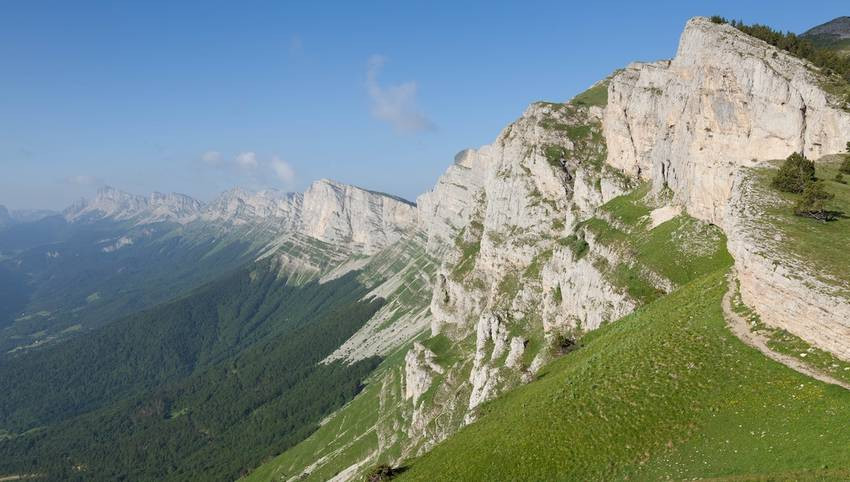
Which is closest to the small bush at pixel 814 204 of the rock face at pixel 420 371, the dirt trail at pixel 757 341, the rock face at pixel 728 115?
the dirt trail at pixel 757 341

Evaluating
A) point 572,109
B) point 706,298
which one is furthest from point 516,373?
point 572,109

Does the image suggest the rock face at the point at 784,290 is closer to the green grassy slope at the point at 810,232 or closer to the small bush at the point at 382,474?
the green grassy slope at the point at 810,232

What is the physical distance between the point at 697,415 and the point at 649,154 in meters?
87.7

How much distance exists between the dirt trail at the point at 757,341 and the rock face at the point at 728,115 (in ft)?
78.1

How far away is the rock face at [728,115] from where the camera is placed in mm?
61281

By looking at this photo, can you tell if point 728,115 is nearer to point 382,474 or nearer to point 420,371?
point 382,474

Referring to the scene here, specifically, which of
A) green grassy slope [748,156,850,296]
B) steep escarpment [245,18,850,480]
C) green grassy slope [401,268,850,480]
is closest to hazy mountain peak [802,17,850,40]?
steep escarpment [245,18,850,480]

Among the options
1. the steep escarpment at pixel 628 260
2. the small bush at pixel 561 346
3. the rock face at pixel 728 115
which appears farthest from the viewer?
the small bush at pixel 561 346

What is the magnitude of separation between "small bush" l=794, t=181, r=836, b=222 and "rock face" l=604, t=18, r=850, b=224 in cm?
1778

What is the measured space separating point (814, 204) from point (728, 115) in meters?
33.5

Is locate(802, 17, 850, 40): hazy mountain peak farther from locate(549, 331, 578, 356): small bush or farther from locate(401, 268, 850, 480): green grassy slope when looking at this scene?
locate(401, 268, 850, 480): green grassy slope

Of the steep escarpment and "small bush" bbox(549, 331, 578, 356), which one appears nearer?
the steep escarpment

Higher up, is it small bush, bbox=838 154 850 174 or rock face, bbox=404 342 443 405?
small bush, bbox=838 154 850 174

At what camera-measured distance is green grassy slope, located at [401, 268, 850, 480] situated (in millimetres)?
29266
